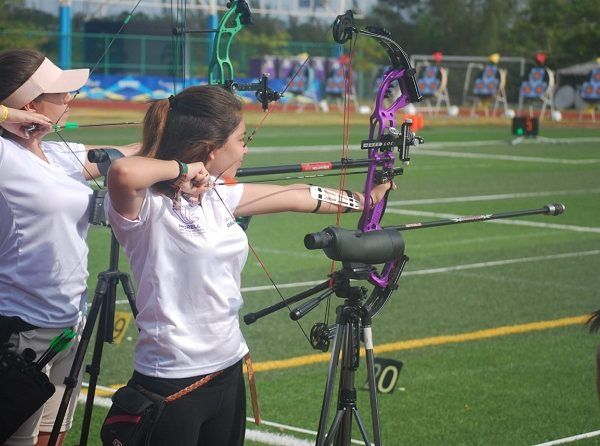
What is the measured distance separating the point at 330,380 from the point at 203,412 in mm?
488

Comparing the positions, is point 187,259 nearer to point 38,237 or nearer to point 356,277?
point 356,277

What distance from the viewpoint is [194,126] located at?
3.86 m

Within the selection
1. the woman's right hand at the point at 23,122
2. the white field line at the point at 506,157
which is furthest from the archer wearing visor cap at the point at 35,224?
the white field line at the point at 506,157

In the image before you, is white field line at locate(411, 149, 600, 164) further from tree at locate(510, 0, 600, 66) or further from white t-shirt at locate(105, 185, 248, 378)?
tree at locate(510, 0, 600, 66)

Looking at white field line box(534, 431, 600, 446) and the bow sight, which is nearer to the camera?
the bow sight

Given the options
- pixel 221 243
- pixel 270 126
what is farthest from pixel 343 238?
pixel 270 126

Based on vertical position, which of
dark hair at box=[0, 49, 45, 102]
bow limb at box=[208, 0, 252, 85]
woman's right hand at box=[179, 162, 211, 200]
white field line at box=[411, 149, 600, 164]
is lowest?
white field line at box=[411, 149, 600, 164]

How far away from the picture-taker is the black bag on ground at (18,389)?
4090mm

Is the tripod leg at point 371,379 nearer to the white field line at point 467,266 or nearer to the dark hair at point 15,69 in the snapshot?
the dark hair at point 15,69

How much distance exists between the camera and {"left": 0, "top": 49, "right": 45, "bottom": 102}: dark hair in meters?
4.33

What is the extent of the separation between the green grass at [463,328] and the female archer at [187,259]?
2.31 metres

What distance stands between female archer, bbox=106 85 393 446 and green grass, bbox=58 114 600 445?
7.59ft

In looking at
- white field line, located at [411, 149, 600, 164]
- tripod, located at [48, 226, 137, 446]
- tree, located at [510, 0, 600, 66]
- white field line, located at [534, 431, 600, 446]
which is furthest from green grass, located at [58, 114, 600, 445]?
tree, located at [510, 0, 600, 66]

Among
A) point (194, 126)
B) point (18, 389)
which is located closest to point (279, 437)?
point (18, 389)
